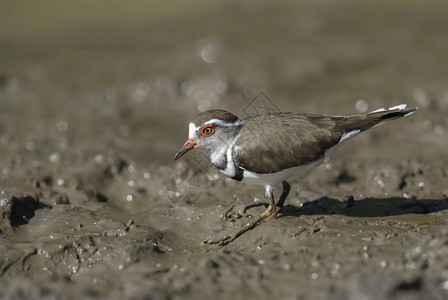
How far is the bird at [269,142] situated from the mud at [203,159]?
59 cm

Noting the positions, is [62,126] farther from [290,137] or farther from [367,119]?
[367,119]

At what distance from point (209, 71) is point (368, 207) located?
6.16 meters

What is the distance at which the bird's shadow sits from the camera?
769 cm

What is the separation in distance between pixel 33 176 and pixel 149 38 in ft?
21.9

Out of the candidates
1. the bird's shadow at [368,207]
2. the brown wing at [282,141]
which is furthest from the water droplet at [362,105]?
the brown wing at [282,141]

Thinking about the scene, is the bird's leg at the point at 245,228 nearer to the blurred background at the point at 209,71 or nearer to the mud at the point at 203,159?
the mud at the point at 203,159

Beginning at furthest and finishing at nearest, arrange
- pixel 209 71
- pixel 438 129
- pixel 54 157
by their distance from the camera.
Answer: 1. pixel 209 71
2. pixel 438 129
3. pixel 54 157

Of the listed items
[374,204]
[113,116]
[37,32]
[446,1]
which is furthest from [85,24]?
[374,204]

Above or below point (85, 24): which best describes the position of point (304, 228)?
below

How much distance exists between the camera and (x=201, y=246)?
23.7 ft

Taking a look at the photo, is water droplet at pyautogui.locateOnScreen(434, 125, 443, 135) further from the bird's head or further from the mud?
the bird's head

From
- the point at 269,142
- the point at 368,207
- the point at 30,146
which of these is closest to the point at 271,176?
the point at 269,142

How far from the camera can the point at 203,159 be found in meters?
9.36

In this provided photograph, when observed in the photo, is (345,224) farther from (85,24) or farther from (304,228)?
(85,24)
